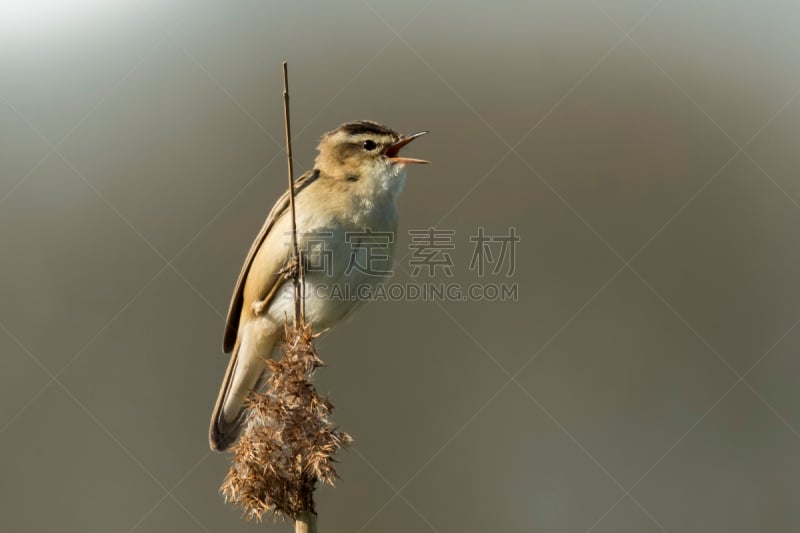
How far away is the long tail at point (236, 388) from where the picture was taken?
153 inches

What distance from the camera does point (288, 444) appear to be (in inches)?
94.6

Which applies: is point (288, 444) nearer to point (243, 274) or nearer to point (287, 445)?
point (287, 445)

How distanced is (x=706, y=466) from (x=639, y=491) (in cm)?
68

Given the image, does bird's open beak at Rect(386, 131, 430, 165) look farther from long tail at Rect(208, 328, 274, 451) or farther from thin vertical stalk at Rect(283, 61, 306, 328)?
thin vertical stalk at Rect(283, 61, 306, 328)

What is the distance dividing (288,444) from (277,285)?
1468mm

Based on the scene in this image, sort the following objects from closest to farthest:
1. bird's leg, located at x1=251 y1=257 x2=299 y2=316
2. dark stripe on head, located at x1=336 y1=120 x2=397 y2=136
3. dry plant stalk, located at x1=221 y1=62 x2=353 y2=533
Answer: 1. dry plant stalk, located at x1=221 y1=62 x2=353 y2=533
2. bird's leg, located at x1=251 y1=257 x2=299 y2=316
3. dark stripe on head, located at x1=336 y1=120 x2=397 y2=136

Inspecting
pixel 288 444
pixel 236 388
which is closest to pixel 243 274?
pixel 236 388

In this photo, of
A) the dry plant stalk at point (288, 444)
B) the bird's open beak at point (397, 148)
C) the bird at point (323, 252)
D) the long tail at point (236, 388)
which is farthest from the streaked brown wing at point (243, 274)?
the dry plant stalk at point (288, 444)

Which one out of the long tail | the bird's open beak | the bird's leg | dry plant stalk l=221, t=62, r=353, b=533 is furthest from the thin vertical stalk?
the bird's open beak

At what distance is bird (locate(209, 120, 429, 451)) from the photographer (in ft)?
12.1

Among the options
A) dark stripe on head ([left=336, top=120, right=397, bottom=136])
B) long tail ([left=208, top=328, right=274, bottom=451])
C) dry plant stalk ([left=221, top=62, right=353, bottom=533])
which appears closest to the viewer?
dry plant stalk ([left=221, top=62, right=353, bottom=533])

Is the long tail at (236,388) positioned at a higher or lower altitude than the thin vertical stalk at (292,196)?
lower

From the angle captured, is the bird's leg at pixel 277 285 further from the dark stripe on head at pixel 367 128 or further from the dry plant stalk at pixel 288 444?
the dry plant stalk at pixel 288 444

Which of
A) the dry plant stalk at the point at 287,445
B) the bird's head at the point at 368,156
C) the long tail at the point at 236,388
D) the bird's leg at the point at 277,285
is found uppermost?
the bird's head at the point at 368,156
